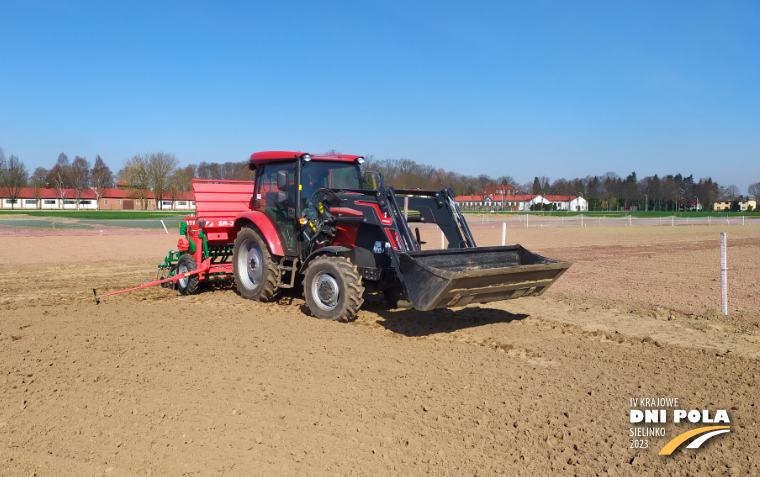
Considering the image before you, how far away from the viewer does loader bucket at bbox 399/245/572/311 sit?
5755 mm

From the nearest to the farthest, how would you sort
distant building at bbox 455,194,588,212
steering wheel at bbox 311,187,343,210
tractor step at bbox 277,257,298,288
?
1. steering wheel at bbox 311,187,343,210
2. tractor step at bbox 277,257,298,288
3. distant building at bbox 455,194,588,212

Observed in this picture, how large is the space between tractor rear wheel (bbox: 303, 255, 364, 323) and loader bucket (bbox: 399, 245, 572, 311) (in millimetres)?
833

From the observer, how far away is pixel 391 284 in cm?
719

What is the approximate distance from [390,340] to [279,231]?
275 cm

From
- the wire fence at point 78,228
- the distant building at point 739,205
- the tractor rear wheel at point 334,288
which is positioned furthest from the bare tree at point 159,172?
the distant building at point 739,205

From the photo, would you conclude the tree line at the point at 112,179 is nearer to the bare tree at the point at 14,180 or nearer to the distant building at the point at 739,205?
the bare tree at the point at 14,180

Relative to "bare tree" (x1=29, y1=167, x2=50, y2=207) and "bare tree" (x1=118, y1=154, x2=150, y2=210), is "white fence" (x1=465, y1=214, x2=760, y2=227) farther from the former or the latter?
"bare tree" (x1=29, y1=167, x2=50, y2=207)

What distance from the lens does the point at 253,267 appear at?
8820mm

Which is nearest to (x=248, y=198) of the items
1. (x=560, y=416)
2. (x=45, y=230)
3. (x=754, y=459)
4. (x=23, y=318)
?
(x=23, y=318)

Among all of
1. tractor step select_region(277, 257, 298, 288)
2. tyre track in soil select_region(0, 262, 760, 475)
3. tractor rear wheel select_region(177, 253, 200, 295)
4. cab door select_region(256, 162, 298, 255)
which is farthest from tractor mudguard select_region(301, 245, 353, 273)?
tractor rear wheel select_region(177, 253, 200, 295)

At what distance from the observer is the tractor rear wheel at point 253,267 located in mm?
8242

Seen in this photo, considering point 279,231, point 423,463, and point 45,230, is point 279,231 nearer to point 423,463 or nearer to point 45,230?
point 423,463

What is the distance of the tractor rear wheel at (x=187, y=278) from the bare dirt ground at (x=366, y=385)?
66cm
